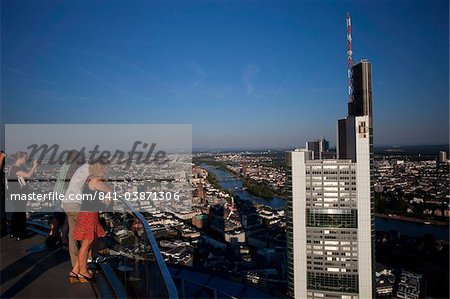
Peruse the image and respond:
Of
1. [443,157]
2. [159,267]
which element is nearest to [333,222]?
[159,267]

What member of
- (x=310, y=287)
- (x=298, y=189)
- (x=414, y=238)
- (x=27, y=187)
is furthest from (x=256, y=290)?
(x=414, y=238)

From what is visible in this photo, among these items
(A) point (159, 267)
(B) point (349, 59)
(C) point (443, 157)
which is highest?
(B) point (349, 59)

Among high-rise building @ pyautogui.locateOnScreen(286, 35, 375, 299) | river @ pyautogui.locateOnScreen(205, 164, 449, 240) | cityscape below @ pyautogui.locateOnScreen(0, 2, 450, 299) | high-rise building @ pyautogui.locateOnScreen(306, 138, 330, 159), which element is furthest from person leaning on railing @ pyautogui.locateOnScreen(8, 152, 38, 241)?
river @ pyautogui.locateOnScreen(205, 164, 449, 240)

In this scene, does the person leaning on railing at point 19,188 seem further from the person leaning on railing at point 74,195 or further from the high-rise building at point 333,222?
the high-rise building at point 333,222

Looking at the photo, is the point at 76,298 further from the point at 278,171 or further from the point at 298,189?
the point at 278,171

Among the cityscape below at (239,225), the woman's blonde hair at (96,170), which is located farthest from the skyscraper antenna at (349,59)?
the woman's blonde hair at (96,170)

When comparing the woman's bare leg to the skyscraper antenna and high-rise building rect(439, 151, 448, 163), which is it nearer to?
the skyscraper antenna

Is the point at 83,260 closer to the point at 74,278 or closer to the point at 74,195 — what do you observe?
the point at 74,278
